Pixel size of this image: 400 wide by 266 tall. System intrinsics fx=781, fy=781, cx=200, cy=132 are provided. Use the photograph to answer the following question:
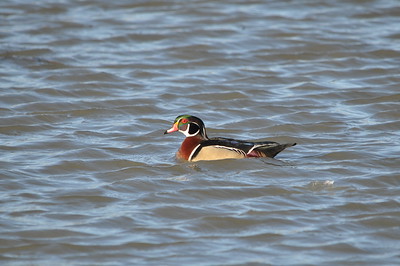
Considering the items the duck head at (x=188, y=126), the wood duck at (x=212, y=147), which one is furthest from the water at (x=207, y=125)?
the duck head at (x=188, y=126)

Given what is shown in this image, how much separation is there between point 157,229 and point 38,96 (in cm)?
570

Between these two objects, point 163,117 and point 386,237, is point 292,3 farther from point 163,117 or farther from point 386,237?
point 386,237

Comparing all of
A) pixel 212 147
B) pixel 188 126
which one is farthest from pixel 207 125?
pixel 212 147

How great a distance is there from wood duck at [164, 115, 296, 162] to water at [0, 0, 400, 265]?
0.42 ft

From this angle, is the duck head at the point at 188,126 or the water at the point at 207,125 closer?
the water at the point at 207,125

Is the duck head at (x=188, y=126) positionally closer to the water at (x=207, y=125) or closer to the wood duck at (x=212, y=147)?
the wood duck at (x=212, y=147)

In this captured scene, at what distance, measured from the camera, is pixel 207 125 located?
1160cm

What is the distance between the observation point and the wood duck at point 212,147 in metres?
9.70

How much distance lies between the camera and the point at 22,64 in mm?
14219

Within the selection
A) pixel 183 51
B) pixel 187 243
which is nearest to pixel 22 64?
pixel 183 51

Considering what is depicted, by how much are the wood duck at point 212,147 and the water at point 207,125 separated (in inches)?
5.1

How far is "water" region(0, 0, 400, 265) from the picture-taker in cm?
735

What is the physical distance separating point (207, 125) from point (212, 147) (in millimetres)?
1821

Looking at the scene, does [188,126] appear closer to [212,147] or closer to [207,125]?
[212,147]
